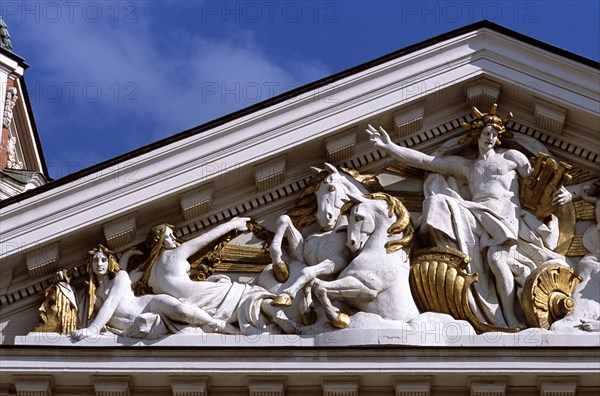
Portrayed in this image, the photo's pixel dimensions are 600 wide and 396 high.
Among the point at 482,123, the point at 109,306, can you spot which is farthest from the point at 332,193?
the point at 109,306

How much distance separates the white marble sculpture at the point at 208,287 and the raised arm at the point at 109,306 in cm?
18

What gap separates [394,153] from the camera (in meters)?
17.3

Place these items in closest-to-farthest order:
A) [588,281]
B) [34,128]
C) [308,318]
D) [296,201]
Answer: [308,318] → [588,281] → [296,201] → [34,128]

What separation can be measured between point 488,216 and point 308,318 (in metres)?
1.80

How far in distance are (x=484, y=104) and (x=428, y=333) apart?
2.55m

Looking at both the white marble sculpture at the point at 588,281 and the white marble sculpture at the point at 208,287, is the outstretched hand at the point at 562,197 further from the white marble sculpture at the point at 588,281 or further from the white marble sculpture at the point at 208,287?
the white marble sculpture at the point at 208,287

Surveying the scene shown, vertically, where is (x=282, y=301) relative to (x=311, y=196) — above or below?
below

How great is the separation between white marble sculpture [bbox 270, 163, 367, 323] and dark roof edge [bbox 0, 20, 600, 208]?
2.47ft

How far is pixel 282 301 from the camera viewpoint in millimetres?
16438

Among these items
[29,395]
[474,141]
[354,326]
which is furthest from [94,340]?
[474,141]

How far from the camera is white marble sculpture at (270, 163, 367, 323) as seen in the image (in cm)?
1653

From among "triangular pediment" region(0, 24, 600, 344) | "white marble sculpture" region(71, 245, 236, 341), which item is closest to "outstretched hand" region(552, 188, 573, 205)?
"triangular pediment" region(0, 24, 600, 344)

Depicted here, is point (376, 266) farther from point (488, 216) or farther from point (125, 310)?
point (125, 310)

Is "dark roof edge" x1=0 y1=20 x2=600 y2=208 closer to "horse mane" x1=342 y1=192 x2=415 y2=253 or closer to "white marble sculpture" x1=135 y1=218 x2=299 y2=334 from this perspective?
"white marble sculpture" x1=135 y1=218 x2=299 y2=334
